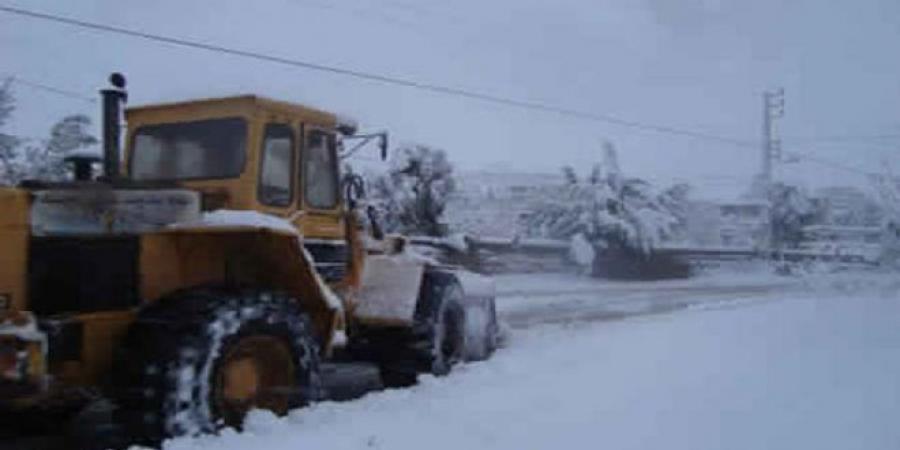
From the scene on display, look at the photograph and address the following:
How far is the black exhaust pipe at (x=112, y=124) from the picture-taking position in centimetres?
884

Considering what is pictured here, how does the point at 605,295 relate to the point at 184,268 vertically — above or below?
below

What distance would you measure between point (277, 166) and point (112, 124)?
139 centimetres

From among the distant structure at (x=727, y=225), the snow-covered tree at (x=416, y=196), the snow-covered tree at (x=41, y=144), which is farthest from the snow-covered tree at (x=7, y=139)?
the distant structure at (x=727, y=225)

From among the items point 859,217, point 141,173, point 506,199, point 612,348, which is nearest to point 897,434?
point 612,348

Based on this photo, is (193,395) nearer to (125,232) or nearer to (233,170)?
(125,232)

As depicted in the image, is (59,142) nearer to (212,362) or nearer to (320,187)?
(320,187)

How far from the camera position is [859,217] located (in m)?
55.1

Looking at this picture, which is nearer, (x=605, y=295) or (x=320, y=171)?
(x=320, y=171)

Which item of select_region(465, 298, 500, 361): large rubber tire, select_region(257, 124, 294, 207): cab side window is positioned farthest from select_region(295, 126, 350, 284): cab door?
select_region(465, 298, 500, 361): large rubber tire

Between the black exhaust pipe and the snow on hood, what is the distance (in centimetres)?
104

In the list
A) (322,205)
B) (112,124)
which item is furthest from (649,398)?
(112,124)

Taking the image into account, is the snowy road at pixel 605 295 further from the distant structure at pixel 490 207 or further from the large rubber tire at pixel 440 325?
the large rubber tire at pixel 440 325

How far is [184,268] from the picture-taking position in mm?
8438

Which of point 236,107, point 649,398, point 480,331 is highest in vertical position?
point 236,107
